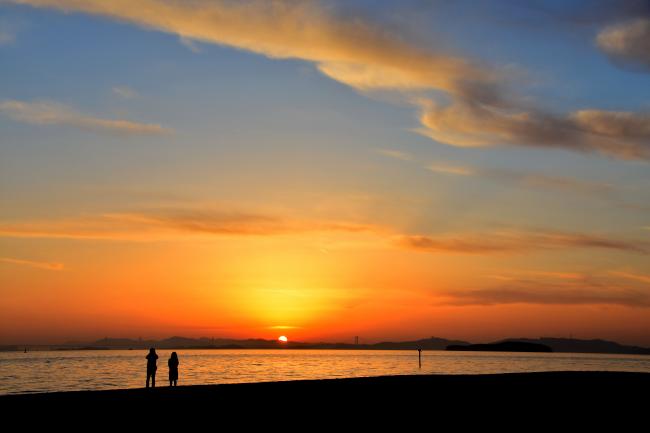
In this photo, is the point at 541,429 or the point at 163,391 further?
the point at 163,391

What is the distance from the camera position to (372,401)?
29781mm

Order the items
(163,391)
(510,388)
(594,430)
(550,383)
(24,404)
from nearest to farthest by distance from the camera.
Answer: (594,430)
(24,404)
(163,391)
(510,388)
(550,383)

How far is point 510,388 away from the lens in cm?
3822

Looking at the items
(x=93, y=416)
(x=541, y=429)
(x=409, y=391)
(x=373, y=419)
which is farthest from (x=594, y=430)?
(x=93, y=416)

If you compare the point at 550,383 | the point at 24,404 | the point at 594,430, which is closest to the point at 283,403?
the point at 24,404

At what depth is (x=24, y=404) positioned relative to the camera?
2706 cm

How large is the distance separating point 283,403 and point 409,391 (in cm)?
871

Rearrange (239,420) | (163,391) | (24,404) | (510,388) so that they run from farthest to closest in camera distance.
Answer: (510,388)
(163,391)
(24,404)
(239,420)

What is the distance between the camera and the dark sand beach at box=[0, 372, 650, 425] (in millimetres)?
25219

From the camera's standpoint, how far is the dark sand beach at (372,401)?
25.2 meters

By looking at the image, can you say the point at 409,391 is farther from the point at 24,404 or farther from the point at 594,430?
the point at 24,404

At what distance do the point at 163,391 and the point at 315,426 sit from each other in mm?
15026

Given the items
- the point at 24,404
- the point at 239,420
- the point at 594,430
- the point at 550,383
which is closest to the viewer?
the point at 594,430

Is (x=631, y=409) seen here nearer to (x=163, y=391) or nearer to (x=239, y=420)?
(x=239, y=420)
